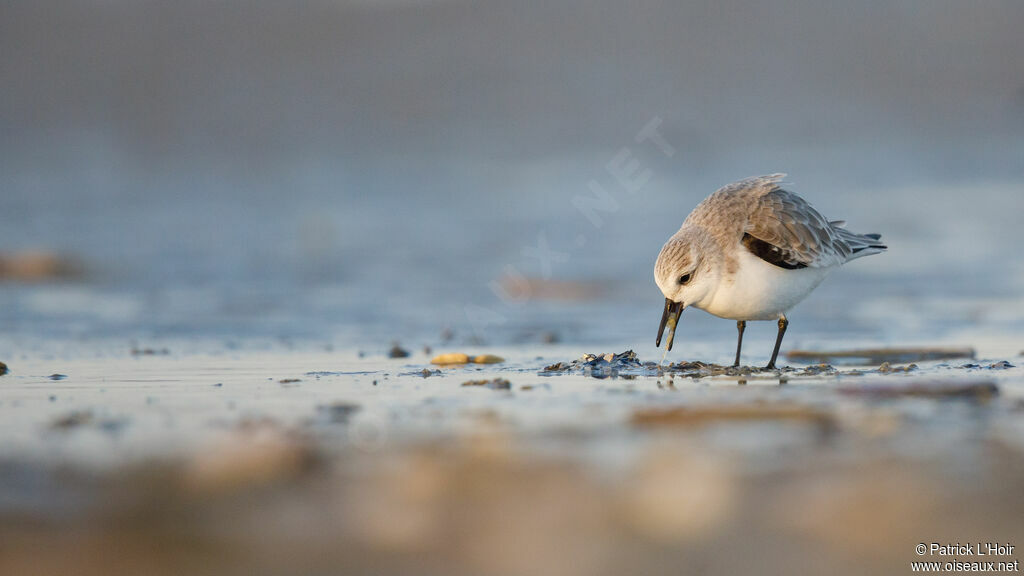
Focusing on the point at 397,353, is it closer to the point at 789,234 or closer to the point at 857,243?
the point at 789,234

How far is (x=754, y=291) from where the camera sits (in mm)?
6547

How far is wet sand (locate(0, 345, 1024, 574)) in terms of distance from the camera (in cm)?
313

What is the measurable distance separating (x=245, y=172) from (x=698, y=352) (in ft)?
41.6

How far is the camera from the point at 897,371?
20.0 ft

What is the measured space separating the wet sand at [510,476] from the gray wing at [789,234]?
3.71 ft

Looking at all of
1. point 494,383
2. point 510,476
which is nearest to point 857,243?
point 494,383

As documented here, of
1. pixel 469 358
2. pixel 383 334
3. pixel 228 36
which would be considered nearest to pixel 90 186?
pixel 228 36

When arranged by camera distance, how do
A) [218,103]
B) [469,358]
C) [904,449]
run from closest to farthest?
[904,449] → [469,358] → [218,103]

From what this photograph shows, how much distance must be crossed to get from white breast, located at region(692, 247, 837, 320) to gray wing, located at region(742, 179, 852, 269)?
0.20 ft

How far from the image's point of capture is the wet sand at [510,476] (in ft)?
10.3

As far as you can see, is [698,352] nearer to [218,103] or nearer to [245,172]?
[245,172]

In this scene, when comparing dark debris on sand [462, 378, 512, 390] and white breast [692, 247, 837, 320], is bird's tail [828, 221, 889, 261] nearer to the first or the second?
white breast [692, 247, 837, 320]

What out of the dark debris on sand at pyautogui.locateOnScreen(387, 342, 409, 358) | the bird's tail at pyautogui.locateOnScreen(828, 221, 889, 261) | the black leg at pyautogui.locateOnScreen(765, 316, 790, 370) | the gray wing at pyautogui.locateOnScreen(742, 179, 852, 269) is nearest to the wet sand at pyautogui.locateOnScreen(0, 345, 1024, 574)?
the black leg at pyautogui.locateOnScreen(765, 316, 790, 370)

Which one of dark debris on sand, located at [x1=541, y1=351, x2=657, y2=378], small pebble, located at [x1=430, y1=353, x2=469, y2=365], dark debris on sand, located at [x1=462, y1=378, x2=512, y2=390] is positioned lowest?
dark debris on sand, located at [x1=462, y1=378, x2=512, y2=390]
